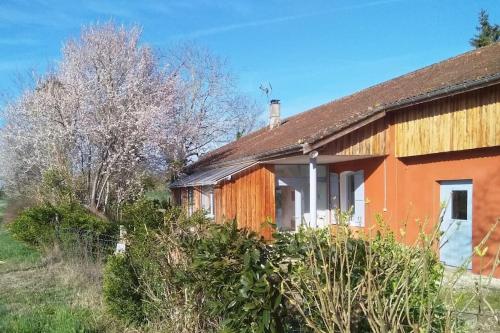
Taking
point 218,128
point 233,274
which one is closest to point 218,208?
point 233,274

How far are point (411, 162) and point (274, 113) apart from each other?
1221 cm

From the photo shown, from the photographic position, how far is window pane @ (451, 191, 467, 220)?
38.3 ft

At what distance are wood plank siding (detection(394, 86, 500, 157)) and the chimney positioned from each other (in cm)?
1151

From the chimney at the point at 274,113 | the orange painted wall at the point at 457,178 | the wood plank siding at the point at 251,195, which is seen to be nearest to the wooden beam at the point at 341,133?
the orange painted wall at the point at 457,178

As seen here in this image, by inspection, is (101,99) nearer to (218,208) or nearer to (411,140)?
(218,208)

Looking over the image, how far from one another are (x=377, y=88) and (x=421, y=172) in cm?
595

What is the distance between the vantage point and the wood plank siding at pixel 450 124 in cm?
1032

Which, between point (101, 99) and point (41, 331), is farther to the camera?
point (101, 99)

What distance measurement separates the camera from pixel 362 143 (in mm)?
13469

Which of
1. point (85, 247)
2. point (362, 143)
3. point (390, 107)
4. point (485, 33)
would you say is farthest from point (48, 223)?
point (485, 33)

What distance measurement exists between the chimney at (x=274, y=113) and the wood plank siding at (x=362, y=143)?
11244mm

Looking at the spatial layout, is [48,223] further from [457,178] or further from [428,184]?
[457,178]

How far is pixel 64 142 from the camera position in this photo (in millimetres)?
18609

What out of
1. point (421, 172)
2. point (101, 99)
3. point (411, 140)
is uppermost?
point (101, 99)
